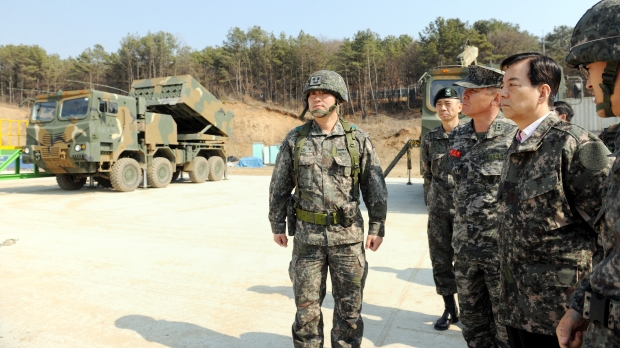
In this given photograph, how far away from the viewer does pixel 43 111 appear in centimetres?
1074

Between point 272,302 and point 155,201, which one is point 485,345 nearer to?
point 272,302

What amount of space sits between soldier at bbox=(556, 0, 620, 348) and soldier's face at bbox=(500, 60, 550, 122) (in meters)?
0.54

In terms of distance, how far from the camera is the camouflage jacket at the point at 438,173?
3105mm

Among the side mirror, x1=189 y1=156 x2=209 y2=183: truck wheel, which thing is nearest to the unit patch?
the side mirror

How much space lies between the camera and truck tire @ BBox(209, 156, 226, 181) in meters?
14.7

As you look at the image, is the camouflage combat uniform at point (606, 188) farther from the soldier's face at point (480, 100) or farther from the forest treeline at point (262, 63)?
the forest treeline at point (262, 63)

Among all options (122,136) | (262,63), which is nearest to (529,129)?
(122,136)

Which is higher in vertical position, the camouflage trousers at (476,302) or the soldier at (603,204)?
the soldier at (603,204)

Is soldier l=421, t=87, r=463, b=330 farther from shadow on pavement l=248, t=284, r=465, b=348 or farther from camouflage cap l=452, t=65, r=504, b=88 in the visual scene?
camouflage cap l=452, t=65, r=504, b=88

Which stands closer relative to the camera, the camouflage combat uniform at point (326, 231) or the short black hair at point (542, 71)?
the short black hair at point (542, 71)

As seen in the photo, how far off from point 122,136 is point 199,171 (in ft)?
11.6

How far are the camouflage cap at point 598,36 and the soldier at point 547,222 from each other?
527 millimetres

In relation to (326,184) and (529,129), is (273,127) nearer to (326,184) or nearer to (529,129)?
(326,184)

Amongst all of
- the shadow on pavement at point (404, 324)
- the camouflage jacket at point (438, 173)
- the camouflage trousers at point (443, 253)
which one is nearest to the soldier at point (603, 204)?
the camouflage jacket at point (438, 173)
